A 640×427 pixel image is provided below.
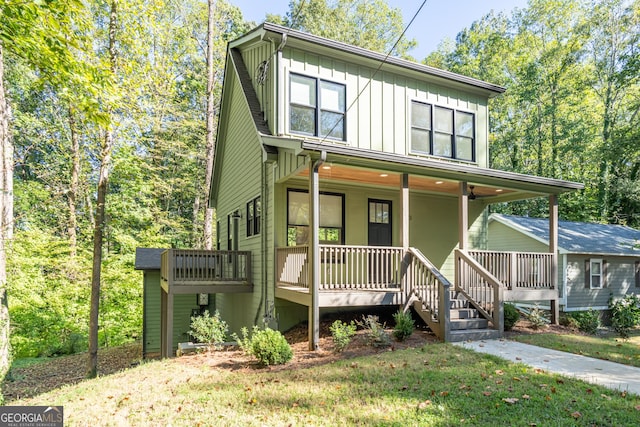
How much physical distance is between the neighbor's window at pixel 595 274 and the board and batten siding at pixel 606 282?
0.15m

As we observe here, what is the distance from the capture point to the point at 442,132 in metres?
12.5

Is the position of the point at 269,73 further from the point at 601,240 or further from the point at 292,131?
the point at 601,240

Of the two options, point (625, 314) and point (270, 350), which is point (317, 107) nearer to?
point (270, 350)

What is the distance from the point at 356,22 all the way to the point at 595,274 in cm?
2074

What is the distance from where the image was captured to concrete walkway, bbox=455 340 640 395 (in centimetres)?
564

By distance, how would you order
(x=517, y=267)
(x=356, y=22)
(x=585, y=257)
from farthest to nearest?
(x=356, y=22)
(x=585, y=257)
(x=517, y=267)

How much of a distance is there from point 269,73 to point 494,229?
13042mm

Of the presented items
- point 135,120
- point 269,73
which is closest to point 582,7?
point 269,73

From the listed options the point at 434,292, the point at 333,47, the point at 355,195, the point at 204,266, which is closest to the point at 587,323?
the point at 434,292

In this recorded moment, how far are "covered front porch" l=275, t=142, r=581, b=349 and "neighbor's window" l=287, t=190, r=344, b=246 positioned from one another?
12 centimetres

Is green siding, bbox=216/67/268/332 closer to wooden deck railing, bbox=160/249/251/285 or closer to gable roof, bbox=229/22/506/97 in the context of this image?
wooden deck railing, bbox=160/249/251/285

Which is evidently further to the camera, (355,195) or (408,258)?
(355,195)

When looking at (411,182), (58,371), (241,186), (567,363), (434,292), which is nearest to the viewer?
(567,363)

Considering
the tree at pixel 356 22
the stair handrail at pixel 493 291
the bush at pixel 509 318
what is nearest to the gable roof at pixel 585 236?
the bush at pixel 509 318
